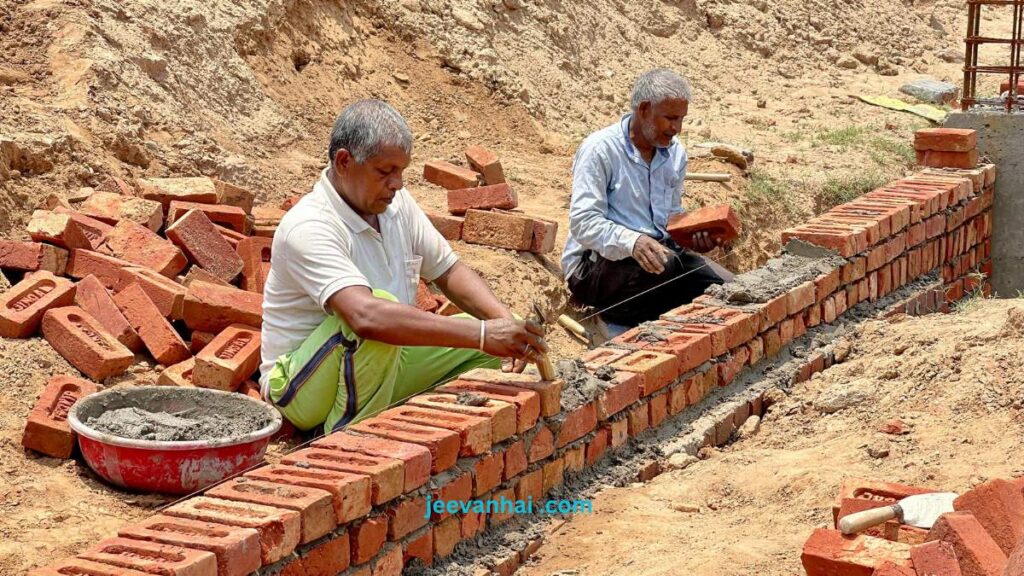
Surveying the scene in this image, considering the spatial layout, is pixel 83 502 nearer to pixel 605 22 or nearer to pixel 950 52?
pixel 605 22

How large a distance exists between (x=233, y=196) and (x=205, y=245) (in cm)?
81

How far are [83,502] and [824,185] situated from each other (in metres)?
6.67

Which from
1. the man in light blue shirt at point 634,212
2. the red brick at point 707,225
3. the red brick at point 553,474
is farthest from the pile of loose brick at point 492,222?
the red brick at point 553,474

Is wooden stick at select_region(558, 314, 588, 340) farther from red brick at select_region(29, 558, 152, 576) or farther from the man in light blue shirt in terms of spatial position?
red brick at select_region(29, 558, 152, 576)

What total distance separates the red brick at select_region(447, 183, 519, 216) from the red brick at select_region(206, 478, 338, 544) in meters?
4.43

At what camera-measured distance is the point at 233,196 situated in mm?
6820

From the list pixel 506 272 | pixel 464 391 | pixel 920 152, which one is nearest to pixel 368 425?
pixel 464 391

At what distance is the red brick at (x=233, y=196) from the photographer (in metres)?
6.75

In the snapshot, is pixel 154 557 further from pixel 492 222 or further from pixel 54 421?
pixel 492 222

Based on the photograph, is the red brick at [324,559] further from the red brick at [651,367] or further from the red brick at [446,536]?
the red brick at [651,367]

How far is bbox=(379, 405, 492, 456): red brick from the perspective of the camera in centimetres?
380

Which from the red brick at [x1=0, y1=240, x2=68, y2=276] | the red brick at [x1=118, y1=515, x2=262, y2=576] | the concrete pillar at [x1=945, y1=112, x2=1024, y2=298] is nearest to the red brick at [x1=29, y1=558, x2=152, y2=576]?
the red brick at [x1=118, y1=515, x2=262, y2=576]

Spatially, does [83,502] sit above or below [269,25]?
below

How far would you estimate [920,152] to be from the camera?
26.4ft
